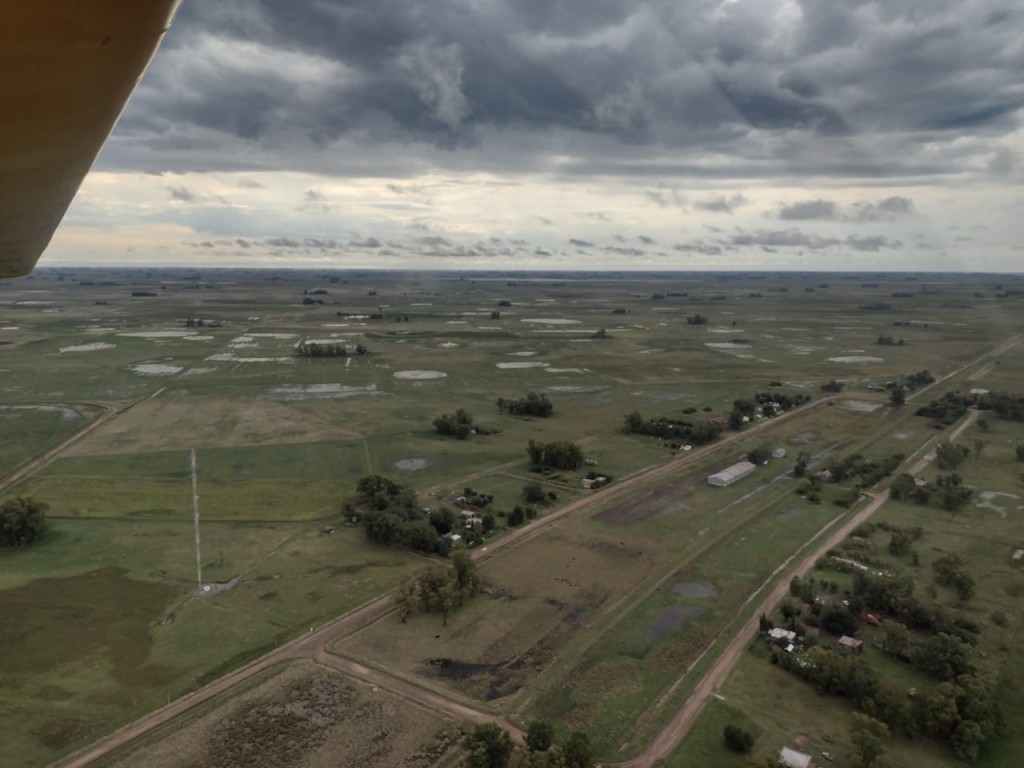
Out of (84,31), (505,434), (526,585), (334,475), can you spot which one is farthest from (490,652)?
(505,434)

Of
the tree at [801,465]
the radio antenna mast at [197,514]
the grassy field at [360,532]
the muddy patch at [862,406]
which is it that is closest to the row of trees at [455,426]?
the grassy field at [360,532]

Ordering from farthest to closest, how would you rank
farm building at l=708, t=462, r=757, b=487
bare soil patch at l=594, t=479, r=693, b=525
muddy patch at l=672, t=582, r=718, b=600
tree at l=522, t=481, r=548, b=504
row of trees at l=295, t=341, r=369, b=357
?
row of trees at l=295, t=341, r=369, b=357 → farm building at l=708, t=462, r=757, b=487 → tree at l=522, t=481, r=548, b=504 → bare soil patch at l=594, t=479, r=693, b=525 → muddy patch at l=672, t=582, r=718, b=600

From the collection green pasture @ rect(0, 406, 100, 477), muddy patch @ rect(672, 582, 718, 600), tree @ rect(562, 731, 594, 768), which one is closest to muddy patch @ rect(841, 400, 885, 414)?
muddy patch @ rect(672, 582, 718, 600)

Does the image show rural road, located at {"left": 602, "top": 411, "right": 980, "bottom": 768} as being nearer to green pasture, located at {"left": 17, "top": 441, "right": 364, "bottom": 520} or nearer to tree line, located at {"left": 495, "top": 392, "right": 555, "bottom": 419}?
green pasture, located at {"left": 17, "top": 441, "right": 364, "bottom": 520}

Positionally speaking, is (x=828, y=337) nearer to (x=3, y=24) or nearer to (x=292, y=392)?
(x=292, y=392)

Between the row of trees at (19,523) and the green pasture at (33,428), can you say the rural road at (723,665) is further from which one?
the green pasture at (33,428)

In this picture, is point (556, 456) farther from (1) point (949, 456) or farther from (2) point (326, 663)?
(1) point (949, 456)
